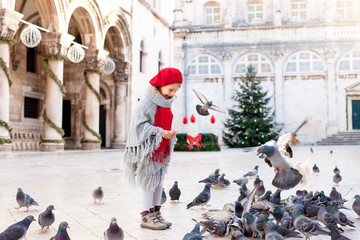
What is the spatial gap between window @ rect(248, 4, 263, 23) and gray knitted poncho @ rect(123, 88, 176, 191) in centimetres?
3070

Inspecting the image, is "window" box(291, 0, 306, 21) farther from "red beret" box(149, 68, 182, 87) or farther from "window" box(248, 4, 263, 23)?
"red beret" box(149, 68, 182, 87)

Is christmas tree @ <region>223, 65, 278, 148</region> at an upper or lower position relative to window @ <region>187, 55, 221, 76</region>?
lower

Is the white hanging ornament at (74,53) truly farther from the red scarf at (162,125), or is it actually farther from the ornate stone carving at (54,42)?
the red scarf at (162,125)

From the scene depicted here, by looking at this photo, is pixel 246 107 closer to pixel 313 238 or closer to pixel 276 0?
pixel 276 0

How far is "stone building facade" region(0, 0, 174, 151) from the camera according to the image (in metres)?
16.0

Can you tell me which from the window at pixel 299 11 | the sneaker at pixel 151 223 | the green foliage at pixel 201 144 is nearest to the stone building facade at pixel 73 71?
the green foliage at pixel 201 144

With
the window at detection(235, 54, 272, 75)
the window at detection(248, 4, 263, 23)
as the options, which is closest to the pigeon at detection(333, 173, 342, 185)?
the window at detection(235, 54, 272, 75)

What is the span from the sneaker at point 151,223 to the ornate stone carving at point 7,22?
1127cm

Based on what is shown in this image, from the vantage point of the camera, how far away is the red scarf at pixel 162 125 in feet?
13.3

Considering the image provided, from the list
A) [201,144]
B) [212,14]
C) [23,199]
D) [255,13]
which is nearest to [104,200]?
[23,199]

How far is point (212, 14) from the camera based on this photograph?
33562mm

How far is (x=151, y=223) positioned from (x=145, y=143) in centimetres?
82

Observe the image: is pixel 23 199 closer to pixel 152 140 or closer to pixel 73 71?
pixel 152 140

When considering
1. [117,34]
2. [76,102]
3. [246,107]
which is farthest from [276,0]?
[76,102]
